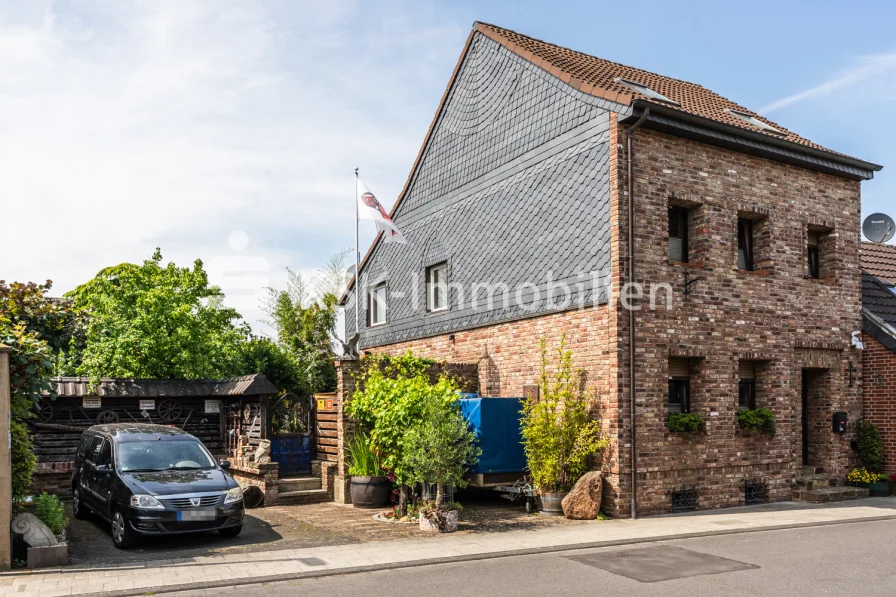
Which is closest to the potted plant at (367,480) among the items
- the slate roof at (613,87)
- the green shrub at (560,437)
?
the green shrub at (560,437)

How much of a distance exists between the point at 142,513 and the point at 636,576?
6610 millimetres

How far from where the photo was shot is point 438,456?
1200 centimetres

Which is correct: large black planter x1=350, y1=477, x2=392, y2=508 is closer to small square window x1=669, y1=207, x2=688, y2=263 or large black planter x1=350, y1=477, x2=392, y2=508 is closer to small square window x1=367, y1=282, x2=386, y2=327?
small square window x1=669, y1=207, x2=688, y2=263

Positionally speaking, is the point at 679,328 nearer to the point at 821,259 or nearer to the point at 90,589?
the point at 821,259

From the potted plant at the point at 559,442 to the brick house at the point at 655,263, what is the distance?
0.41 m

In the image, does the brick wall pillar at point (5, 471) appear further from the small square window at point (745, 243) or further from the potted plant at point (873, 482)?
the potted plant at point (873, 482)

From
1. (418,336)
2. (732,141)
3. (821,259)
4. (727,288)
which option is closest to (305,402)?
(418,336)

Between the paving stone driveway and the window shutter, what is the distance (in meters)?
3.66

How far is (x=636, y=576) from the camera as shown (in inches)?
362

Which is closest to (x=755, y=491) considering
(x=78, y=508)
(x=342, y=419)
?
(x=342, y=419)

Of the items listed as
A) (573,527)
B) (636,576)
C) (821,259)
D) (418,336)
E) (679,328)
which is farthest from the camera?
(418,336)

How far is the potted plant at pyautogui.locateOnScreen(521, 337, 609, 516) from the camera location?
13.6 m

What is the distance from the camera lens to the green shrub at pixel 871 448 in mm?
16719

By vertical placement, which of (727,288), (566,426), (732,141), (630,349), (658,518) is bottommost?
(658,518)
